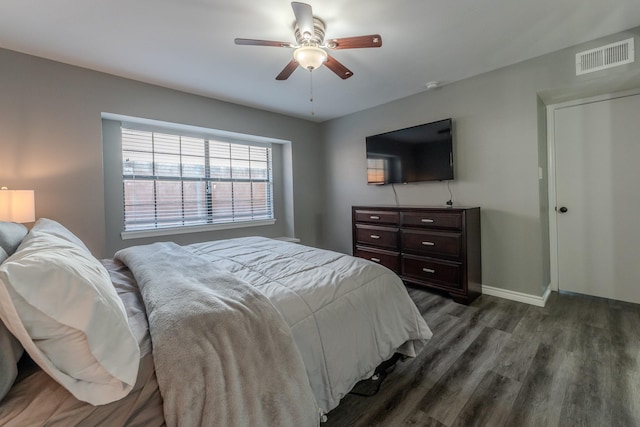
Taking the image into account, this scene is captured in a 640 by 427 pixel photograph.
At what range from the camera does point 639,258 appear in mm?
2598

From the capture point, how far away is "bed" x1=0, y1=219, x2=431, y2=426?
707mm

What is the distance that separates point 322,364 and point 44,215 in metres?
2.91

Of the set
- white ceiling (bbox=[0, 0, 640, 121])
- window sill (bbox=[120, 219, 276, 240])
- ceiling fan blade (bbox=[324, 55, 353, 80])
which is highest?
white ceiling (bbox=[0, 0, 640, 121])

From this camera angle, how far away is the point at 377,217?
139 inches

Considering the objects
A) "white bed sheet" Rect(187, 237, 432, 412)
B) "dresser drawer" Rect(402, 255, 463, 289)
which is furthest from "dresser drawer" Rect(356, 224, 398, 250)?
"white bed sheet" Rect(187, 237, 432, 412)

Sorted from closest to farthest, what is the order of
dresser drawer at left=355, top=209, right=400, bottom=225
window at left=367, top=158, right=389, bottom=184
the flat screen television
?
the flat screen television < dresser drawer at left=355, top=209, right=400, bottom=225 < window at left=367, top=158, right=389, bottom=184

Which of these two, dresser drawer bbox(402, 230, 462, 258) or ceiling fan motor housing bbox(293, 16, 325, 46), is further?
dresser drawer bbox(402, 230, 462, 258)

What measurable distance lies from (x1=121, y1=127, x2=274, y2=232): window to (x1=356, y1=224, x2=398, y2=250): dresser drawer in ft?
5.10

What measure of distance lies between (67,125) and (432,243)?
3.86 meters

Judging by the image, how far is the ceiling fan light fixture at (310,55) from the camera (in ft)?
6.17

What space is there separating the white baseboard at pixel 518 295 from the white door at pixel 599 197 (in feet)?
1.46

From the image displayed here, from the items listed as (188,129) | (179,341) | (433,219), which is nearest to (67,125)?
(188,129)

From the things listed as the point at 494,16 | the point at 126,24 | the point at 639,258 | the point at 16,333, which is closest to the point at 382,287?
the point at 16,333

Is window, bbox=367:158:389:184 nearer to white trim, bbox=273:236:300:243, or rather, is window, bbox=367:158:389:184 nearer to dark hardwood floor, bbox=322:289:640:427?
white trim, bbox=273:236:300:243
